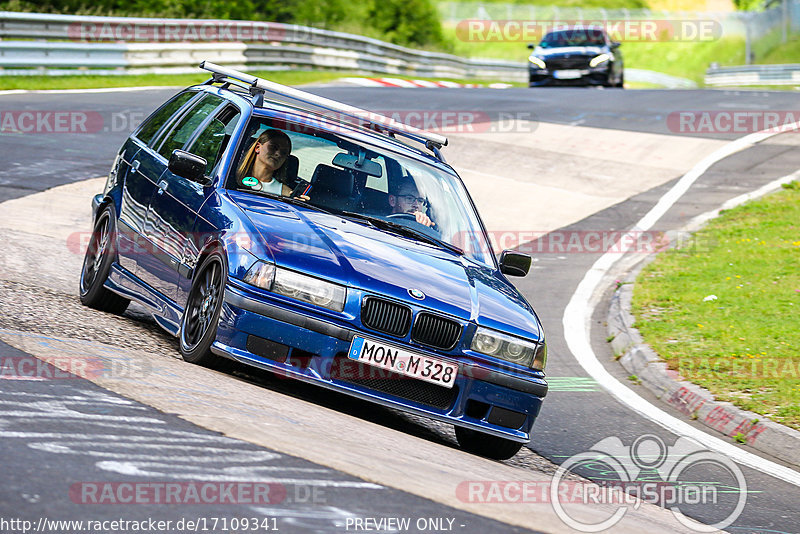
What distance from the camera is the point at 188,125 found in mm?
→ 8086

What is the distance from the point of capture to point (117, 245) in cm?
800

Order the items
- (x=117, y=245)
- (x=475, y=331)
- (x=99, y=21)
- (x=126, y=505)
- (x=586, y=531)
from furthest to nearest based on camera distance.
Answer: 1. (x=99, y=21)
2. (x=117, y=245)
3. (x=475, y=331)
4. (x=586, y=531)
5. (x=126, y=505)

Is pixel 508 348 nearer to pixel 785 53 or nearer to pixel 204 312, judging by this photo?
pixel 204 312

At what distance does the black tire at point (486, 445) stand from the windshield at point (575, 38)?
86.5ft

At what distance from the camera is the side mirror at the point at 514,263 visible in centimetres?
773

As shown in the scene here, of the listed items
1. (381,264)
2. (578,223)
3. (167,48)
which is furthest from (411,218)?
(167,48)

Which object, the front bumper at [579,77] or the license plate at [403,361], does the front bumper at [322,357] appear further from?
the front bumper at [579,77]

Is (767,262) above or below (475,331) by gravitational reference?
below

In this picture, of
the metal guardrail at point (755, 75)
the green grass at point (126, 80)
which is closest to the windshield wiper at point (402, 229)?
the green grass at point (126, 80)

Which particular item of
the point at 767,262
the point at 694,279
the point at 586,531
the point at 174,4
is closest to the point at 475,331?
the point at 586,531

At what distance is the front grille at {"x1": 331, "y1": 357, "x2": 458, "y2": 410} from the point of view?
6082mm

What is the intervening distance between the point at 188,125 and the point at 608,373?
3.90 m

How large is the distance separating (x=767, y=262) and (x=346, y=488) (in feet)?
30.8

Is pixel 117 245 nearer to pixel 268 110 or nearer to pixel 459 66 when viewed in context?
pixel 268 110
